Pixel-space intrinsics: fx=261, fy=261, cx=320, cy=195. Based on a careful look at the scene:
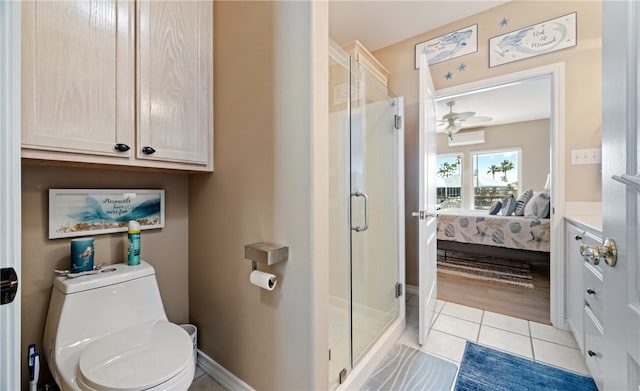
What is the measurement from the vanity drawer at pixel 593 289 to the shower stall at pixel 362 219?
1087mm

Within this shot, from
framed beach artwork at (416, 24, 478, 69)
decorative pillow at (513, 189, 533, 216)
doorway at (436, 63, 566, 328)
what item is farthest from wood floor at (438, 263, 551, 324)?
framed beach artwork at (416, 24, 478, 69)

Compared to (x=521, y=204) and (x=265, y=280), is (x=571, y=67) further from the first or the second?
(x=521, y=204)

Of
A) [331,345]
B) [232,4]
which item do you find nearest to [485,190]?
[331,345]

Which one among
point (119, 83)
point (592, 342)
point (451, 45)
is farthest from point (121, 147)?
point (451, 45)

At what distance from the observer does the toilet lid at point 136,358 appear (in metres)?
0.89

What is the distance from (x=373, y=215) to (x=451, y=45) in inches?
72.7

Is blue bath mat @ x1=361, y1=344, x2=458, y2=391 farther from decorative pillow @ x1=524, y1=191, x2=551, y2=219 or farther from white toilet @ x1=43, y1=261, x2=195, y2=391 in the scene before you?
decorative pillow @ x1=524, y1=191, x2=551, y2=219

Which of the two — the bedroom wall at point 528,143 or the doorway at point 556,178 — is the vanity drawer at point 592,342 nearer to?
the doorway at point 556,178

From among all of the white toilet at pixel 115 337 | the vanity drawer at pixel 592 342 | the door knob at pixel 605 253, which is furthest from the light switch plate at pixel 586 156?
the white toilet at pixel 115 337

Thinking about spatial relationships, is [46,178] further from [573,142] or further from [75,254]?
[573,142]

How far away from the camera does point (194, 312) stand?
1687 mm

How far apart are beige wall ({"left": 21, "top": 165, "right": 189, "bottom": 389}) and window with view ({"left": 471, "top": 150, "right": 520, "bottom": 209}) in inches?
265

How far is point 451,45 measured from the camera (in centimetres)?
246

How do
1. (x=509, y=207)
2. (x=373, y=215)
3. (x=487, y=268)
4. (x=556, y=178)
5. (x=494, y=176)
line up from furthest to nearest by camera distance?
(x=494, y=176) → (x=509, y=207) → (x=487, y=268) → (x=556, y=178) → (x=373, y=215)
